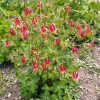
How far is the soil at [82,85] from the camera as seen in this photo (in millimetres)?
4297

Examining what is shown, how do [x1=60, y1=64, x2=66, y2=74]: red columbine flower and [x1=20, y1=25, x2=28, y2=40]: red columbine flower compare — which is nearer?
[x1=60, y1=64, x2=66, y2=74]: red columbine flower

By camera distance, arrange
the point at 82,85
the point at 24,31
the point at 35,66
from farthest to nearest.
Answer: the point at 82,85 → the point at 24,31 → the point at 35,66

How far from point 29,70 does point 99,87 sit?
0.94 metres

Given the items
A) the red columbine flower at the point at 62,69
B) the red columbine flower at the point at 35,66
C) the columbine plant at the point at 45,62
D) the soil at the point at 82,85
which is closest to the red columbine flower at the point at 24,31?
the columbine plant at the point at 45,62

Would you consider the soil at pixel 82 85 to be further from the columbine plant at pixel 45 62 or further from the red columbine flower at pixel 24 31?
the red columbine flower at pixel 24 31

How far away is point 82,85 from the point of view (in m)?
4.46

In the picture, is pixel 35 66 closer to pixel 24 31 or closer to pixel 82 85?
pixel 24 31

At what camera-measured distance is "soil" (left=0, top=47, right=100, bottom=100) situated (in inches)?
169

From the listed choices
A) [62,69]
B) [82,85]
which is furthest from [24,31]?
[82,85]

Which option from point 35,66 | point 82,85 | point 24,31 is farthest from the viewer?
point 82,85

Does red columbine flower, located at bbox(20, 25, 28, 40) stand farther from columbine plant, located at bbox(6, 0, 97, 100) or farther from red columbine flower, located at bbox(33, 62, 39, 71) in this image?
red columbine flower, located at bbox(33, 62, 39, 71)

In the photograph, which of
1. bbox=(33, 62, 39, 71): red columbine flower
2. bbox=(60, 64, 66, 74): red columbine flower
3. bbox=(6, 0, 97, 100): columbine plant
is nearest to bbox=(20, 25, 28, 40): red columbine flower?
bbox=(6, 0, 97, 100): columbine plant

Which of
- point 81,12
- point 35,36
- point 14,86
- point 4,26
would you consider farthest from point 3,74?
point 81,12

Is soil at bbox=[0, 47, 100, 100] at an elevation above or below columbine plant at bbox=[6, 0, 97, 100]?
below
